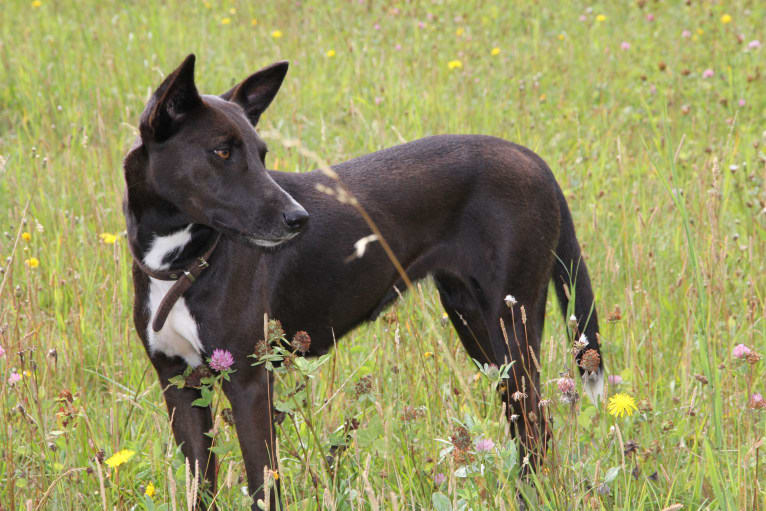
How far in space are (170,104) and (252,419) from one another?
2.98 ft

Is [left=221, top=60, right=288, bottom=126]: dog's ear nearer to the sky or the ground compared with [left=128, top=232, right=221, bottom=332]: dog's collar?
nearer to the sky

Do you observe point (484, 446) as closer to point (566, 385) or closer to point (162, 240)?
point (566, 385)

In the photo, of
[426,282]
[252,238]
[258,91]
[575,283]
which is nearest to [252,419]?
[252,238]

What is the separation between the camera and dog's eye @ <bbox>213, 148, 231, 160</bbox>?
2.30 meters

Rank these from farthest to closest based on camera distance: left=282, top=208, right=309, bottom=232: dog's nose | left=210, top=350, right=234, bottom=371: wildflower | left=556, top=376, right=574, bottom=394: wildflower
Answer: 1. left=282, top=208, right=309, bottom=232: dog's nose
2. left=210, top=350, right=234, bottom=371: wildflower
3. left=556, top=376, right=574, bottom=394: wildflower

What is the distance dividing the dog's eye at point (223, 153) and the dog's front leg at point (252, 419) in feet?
1.96

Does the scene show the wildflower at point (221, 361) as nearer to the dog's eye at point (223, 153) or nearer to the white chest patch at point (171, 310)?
the white chest patch at point (171, 310)

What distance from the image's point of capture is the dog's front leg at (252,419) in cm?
239

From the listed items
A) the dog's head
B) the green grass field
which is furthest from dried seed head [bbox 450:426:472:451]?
the dog's head

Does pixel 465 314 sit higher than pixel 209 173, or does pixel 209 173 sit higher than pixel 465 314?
pixel 209 173

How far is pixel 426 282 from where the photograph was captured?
3.02 meters

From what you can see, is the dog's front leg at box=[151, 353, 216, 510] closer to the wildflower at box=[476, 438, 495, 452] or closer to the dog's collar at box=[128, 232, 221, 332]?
the dog's collar at box=[128, 232, 221, 332]

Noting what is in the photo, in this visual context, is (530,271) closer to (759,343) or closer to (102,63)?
(759,343)

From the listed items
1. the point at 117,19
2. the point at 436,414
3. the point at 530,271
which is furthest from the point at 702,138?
the point at 117,19
